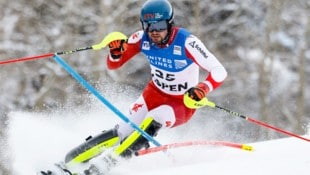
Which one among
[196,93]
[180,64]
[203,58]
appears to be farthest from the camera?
[180,64]

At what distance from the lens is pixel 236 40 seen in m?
23.9

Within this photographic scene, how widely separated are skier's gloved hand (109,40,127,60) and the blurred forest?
38.5 ft

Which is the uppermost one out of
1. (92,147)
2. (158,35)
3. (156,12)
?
(156,12)

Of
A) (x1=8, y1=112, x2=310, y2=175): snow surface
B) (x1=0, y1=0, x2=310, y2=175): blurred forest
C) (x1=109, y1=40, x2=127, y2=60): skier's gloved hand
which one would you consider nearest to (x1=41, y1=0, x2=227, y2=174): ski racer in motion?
(x1=109, y1=40, x2=127, y2=60): skier's gloved hand

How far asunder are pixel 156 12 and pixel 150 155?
1.27m

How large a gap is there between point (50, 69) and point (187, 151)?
1403 cm

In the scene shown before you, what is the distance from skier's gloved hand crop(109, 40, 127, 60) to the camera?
21.6 feet

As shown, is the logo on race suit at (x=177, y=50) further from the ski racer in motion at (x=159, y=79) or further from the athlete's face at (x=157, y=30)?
the athlete's face at (x=157, y=30)

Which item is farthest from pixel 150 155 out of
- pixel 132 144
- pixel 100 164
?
pixel 100 164

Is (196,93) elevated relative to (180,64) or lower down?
lower down

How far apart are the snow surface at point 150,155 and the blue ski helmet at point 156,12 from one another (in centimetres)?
111

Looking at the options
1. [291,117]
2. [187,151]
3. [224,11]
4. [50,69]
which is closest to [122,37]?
[187,151]

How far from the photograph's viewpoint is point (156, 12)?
618 cm

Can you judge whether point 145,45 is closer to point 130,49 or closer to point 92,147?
Result: point 130,49
